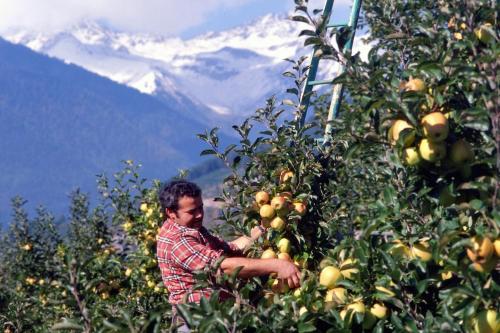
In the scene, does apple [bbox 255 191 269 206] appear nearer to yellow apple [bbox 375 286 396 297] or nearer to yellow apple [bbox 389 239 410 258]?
yellow apple [bbox 389 239 410 258]

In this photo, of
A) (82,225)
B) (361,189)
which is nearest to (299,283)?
(361,189)

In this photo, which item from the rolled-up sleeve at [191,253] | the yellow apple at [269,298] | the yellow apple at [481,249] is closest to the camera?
the yellow apple at [481,249]

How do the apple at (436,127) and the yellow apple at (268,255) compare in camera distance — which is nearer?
the apple at (436,127)

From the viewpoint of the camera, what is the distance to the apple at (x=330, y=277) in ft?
10.7

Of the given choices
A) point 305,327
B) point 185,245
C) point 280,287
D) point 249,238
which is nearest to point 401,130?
point 305,327

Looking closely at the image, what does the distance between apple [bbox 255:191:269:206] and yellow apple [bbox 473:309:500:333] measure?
2.08 metres

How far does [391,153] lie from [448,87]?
1.19 ft

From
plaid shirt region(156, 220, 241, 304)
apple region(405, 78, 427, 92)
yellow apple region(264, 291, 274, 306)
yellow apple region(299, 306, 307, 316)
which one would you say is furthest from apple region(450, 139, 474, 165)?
plaid shirt region(156, 220, 241, 304)

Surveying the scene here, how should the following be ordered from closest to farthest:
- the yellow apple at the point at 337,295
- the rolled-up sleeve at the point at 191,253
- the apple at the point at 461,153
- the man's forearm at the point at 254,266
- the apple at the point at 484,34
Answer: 1. the apple at the point at 461,153
2. the apple at the point at 484,34
3. the yellow apple at the point at 337,295
4. the man's forearm at the point at 254,266
5. the rolled-up sleeve at the point at 191,253

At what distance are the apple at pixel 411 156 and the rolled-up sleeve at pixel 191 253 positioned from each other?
4.92ft

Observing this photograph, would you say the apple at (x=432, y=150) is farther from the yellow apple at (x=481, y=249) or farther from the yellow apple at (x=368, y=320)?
the yellow apple at (x=368, y=320)

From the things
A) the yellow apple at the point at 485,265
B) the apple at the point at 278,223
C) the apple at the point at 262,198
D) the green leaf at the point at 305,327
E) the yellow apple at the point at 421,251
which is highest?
the yellow apple at the point at 485,265

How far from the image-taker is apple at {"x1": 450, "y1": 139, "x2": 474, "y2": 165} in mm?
2709

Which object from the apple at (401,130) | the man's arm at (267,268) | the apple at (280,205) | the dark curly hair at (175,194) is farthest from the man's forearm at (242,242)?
the apple at (401,130)
